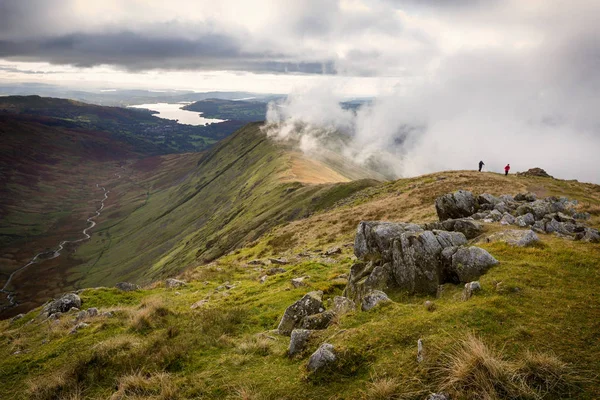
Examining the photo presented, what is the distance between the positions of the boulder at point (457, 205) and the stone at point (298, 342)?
22.9 meters

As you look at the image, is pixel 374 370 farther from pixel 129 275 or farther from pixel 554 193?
pixel 129 275

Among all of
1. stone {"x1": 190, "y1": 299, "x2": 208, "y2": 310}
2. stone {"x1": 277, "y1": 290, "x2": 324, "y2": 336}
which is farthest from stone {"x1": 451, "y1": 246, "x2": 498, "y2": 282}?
stone {"x1": 190, "y1": 299, "x2": 208, "y2": 310}

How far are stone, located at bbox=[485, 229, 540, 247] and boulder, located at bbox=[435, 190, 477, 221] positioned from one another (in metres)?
9.63

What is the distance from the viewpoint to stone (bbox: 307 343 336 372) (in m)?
10.0

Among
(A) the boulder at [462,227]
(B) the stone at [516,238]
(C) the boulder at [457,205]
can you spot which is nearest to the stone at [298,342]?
(A) the boulder at [462,227]

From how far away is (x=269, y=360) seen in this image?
39.2 ft

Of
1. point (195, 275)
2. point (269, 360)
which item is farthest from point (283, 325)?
point (195, 275)

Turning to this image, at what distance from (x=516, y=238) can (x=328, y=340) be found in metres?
14.3

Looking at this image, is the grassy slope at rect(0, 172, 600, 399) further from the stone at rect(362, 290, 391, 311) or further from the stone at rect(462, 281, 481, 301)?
the stone at rect(362, 290, 391, 311)

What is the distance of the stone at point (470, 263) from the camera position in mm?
14781

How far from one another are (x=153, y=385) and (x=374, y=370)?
757 cm

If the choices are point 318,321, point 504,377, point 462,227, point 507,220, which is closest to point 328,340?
point 318,321

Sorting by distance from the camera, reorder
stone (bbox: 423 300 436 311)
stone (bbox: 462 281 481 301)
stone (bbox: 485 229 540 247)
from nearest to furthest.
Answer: stone (bbox: 423 300 436 311) → stone (bbox: 462 281 481 301) → stone (bbox: 485 229 540 247)

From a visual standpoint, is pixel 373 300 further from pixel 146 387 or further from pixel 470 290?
pixel 146 387
